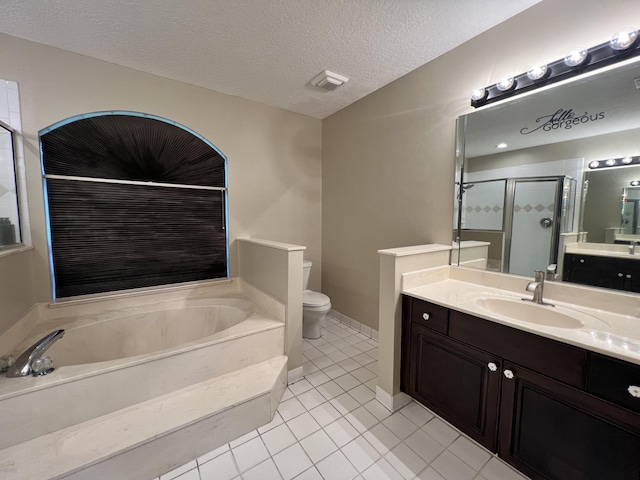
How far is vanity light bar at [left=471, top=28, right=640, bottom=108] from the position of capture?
1.13 metres

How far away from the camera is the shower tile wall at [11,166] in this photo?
168cm

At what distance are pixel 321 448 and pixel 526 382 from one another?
109 centimetres

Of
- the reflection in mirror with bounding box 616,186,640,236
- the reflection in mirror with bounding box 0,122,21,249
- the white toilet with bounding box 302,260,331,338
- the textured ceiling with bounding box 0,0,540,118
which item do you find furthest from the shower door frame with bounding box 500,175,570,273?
the reflection in mirror with bounding box 0,122,21,249

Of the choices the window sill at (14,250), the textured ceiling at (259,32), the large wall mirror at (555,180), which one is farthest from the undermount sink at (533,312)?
the window sill at (14,250)

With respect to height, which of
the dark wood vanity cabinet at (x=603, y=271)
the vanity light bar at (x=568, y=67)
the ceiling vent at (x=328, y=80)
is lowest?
the dark wood vanity cabinet at (x=603, y=271)

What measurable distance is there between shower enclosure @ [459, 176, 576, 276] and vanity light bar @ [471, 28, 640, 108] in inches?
20.8

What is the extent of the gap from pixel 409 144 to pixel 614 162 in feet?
4.05

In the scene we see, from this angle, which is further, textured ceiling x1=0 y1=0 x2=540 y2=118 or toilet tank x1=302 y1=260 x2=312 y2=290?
toilet tank x1=302 y1=260 x2=312 y2=290

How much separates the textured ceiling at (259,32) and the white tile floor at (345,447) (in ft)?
8.24

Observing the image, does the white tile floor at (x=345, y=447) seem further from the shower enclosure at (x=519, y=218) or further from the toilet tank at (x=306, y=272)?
the toilet tank at (x=306, y=272)

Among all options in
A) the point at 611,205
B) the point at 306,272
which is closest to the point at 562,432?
the point at 611,205

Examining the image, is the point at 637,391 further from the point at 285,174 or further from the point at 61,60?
the point at 61,60

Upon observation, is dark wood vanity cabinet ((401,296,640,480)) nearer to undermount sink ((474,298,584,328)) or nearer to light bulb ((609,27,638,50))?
undermount sink ((474,298,584,328))

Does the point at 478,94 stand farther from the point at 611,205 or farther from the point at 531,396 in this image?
the point at 531,396
